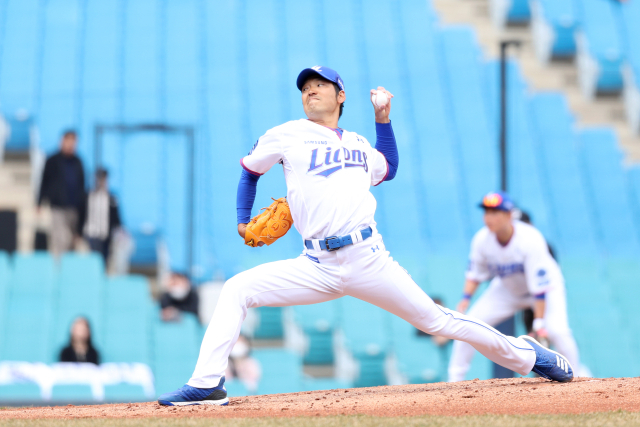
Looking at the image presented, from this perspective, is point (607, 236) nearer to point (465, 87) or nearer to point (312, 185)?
point (465, 87)

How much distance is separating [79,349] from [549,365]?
518 centimetres

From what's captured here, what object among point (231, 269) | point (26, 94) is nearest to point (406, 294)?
point (231, 269)

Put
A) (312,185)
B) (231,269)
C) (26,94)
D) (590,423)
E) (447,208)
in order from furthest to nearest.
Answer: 1. (26,94)
2. (447,208)
3. (231,269)
4. (312,185)
5. (590,423)

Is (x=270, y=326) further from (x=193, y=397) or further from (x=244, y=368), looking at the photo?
(x=193, y=397)

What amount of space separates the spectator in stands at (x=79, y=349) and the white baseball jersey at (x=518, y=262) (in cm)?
399

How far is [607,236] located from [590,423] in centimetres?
912

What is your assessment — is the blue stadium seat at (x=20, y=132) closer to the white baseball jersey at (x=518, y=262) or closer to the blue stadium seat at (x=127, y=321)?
the blue stadium seat at (x=127, y=321)

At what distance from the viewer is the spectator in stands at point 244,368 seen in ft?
26.7

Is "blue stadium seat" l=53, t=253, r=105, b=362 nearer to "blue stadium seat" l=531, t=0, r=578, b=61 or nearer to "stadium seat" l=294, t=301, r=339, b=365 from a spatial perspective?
"stadium seat" l=294, t=301, r=339, b=365

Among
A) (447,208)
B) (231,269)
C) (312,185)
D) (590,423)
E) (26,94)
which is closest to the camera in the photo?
(590,423)

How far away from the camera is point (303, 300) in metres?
3.98

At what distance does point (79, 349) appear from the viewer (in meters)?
8.15

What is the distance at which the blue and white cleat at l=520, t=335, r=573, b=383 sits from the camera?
14.5 ft

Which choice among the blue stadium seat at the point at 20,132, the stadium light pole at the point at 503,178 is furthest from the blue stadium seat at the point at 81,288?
the stadium light pole at the point at 503,178
